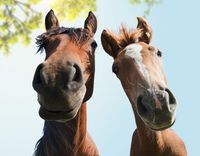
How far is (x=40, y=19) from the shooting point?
713 cm

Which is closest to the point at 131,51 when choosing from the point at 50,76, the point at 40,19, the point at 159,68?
the point at 159,68

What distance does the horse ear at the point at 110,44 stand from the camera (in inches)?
193

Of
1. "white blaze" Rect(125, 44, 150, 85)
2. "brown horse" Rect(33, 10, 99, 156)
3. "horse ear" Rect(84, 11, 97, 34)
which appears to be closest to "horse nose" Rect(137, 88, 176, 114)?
"white blaze" Rect(125, 44, 150, 85)

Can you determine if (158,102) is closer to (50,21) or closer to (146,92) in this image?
(146,92)

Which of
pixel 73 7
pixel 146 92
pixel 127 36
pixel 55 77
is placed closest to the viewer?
pixel 55 77

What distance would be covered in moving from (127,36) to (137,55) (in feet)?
2.20

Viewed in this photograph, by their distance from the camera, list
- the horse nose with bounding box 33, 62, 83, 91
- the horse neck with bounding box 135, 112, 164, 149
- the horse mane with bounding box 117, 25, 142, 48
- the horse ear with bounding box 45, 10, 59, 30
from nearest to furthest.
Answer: the horse nose with bounding box 33, 62, 83, 91, the horse neck with bounding box 135, 112, 164, 149, the horse mane with bounding box 117, 25, 142, 48, the horse ear with bounding box 45, 10, 59, 30

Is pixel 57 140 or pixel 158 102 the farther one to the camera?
pixel 57 140

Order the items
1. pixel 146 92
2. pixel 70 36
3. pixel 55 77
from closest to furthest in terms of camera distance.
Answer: pixel 55 77
pixel 146 92
pixel 70 36

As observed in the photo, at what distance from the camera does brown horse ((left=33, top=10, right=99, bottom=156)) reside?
3529 mm

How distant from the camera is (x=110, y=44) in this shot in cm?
498

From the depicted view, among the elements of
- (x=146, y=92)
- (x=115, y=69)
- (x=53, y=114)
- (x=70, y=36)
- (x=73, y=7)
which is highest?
(x=73, y=7)

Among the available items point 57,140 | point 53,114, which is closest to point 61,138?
point 57,140

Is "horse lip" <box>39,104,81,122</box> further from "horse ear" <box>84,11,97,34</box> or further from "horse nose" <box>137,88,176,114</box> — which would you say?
"horse ear" <box>84,11,97,34</box>
